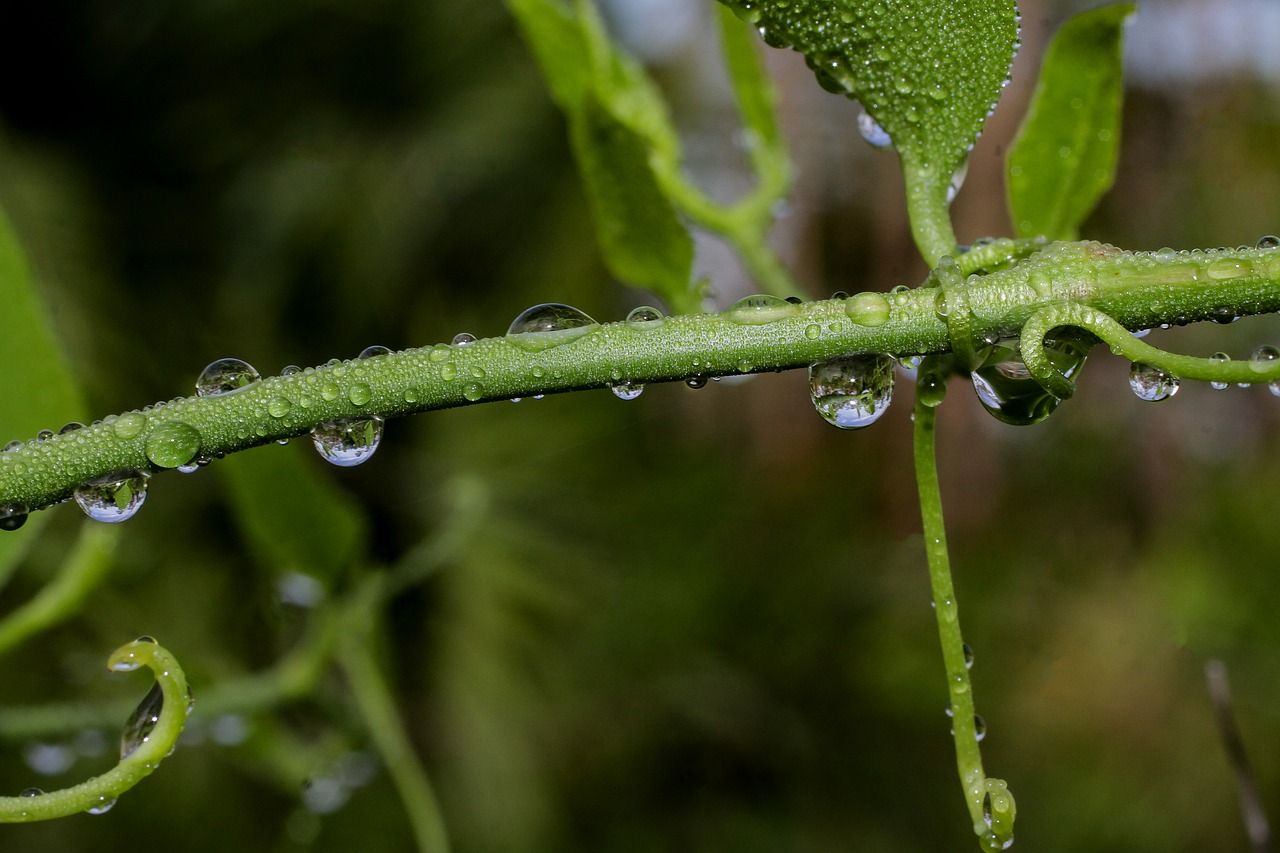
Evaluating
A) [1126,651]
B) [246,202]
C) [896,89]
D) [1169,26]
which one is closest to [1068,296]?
[896,89]

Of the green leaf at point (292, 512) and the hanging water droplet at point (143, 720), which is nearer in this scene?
the hanging water droplet at point (143, 720)

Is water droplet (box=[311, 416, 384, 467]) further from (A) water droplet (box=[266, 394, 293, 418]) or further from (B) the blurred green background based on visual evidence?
(B) the blurred green background

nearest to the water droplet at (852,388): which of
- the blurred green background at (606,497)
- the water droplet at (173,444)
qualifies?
the water droplet at (173,444)

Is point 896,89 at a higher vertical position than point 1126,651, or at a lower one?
lower

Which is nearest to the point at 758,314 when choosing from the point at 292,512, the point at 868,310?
the point at 868,310

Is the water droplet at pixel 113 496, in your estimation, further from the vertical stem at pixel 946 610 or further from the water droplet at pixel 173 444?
the vertical stem at pixel 946 610

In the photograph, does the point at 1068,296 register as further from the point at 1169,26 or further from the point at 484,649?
the point at 1169,26

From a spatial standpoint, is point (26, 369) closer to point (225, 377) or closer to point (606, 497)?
point (225, 377)

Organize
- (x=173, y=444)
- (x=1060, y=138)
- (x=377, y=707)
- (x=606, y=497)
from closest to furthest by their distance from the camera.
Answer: (x=173, y=444) → (x=1060, y=138) → (x=377, y=707) → (x=606, y=497)
